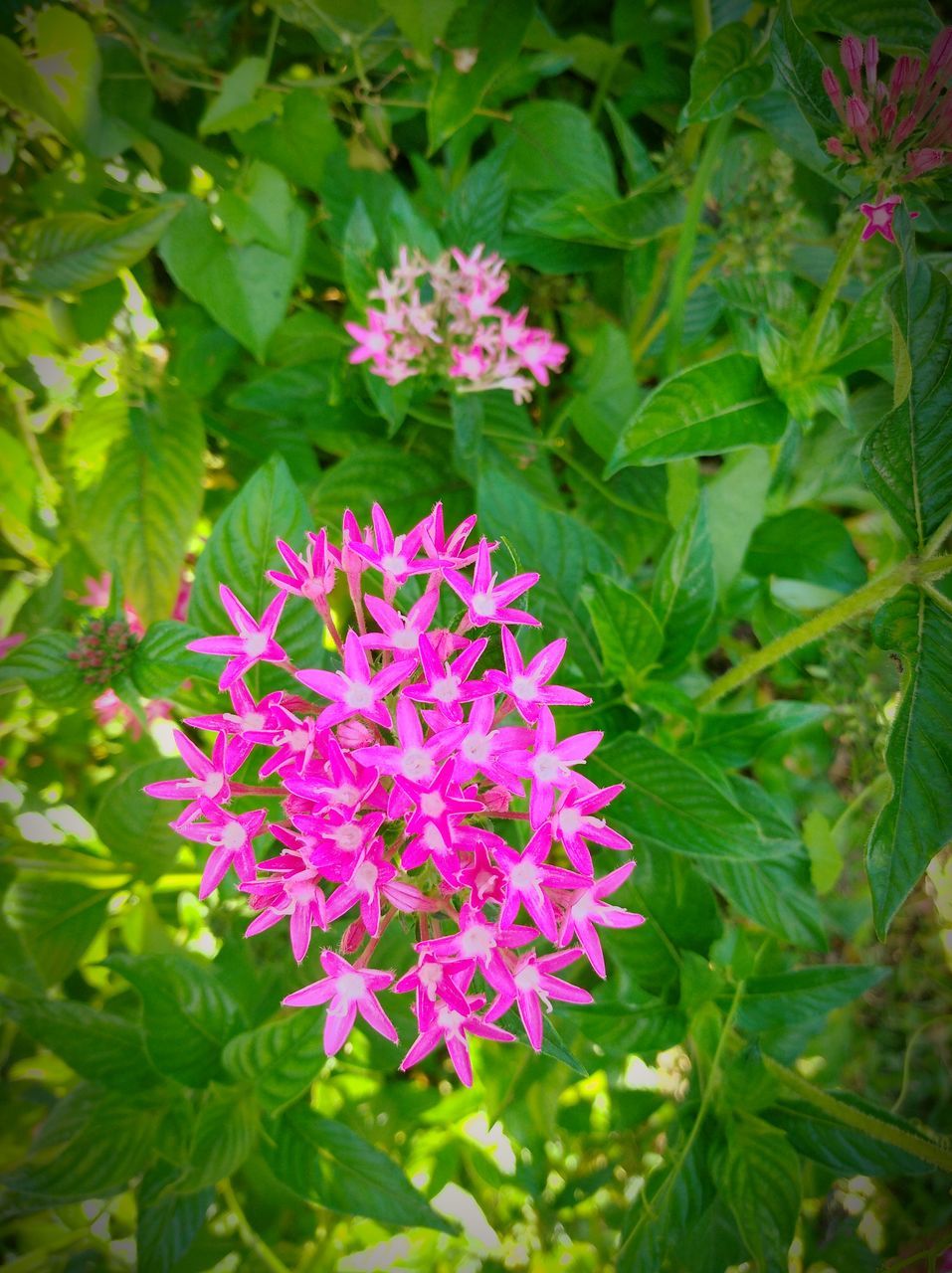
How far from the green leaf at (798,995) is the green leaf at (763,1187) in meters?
0.11

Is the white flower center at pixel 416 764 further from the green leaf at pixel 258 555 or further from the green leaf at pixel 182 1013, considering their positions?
the green leaf at pixel 182 1013

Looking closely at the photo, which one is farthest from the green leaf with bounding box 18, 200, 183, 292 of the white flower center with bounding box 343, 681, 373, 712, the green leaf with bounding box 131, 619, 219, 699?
the white flower center with bounding box 343, 681, 373, 712

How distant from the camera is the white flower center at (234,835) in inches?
24.3

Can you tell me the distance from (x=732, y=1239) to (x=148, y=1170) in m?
0.75

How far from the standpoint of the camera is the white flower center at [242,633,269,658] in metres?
0.64

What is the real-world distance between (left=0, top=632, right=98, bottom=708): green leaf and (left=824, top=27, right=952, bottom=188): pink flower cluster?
2.99 ft

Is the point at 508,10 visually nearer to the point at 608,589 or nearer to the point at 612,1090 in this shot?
the point at 608,589

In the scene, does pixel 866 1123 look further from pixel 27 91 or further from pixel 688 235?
pixel 27 91

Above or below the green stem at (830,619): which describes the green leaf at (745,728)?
below

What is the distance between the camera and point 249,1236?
111 centimetres

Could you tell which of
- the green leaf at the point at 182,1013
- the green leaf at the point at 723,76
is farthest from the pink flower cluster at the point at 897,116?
the green leaf at the point at 182,1013

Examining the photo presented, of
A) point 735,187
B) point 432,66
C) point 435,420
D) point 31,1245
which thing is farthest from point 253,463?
point 31,1245

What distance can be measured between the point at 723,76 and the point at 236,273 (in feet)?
2.12

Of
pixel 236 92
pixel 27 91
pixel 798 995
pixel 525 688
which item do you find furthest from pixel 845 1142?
pixel 27 91
